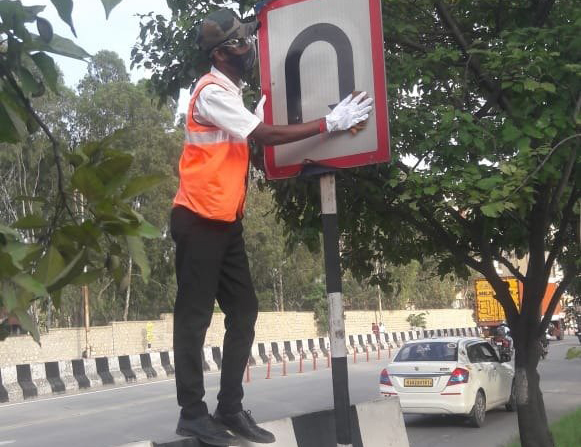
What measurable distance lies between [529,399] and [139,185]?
718 cm

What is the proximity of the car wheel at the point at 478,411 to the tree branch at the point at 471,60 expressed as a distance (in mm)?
8911

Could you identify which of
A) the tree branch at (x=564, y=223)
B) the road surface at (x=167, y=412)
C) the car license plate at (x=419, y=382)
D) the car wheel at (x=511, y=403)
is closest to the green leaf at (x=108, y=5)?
the tree branch at (x=564, y=223)

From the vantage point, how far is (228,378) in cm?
318

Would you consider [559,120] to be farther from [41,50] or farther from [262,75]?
[41,50]

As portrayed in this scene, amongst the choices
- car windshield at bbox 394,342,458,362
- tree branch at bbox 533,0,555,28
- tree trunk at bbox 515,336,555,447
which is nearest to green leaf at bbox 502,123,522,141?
tree branch at bbox 533,0,555,28

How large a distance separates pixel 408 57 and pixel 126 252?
599 cm

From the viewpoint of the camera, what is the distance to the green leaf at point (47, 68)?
1558mm

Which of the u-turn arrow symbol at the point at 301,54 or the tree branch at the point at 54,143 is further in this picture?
the u-turn arrow symbol at the point at 301,54

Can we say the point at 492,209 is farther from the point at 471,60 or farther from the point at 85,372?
the point at 85,372

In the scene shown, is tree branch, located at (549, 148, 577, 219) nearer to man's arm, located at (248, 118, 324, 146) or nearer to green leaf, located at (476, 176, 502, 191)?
green leaf, located at (476, 176, 502, 191)

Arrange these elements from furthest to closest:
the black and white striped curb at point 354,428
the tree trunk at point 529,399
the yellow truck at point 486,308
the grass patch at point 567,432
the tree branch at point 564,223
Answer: the yellow truck at point 486,308 → the grass patch at point 567,432 → the tree trunk at point 529,399 → the tree branch at point 564,223 → the black and white striped curb at point 354,428

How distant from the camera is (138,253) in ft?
4.91

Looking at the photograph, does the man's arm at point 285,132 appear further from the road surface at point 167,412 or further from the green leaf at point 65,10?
the road surface at point 167,412

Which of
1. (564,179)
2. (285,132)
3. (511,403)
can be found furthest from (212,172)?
(511,403)
